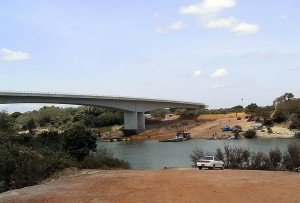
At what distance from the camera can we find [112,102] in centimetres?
10194

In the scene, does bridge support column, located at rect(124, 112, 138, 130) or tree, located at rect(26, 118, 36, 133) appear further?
tree, located at rect(26, 118, 36, 133)

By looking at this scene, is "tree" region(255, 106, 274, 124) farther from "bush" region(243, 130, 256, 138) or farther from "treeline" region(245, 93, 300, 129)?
"bush" region(243, 130, 256, 138)

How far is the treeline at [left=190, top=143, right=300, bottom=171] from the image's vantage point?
36.7 m

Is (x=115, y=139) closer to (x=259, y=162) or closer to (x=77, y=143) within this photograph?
(x=77, y=143)

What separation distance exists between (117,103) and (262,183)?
269 feet

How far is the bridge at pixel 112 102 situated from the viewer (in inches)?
3135

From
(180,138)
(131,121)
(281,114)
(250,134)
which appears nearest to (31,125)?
(131,121)

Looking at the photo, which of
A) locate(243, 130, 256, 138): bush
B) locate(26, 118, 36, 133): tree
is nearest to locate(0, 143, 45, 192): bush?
locate(243, 130, 256, 138): bush

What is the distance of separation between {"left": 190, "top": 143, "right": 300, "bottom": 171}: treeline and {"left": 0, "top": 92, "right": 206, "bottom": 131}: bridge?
47.9 metres

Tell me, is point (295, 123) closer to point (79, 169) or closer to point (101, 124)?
point (101, 124)

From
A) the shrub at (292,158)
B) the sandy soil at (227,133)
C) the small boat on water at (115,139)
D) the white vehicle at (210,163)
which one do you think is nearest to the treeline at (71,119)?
the small boat on water at (115,139)

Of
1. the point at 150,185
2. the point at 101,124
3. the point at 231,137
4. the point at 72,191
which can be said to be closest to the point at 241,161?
the point at 150,185

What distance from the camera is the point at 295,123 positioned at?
104 meters

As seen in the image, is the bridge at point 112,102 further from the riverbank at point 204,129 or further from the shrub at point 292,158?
the shrub at point 292,158
